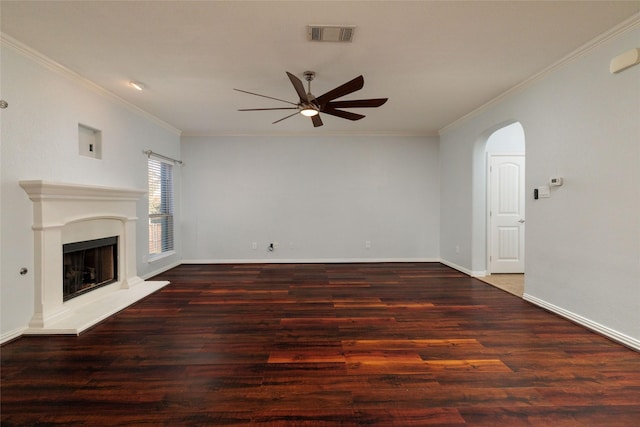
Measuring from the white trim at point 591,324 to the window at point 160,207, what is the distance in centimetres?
566

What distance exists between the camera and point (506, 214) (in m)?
5.00

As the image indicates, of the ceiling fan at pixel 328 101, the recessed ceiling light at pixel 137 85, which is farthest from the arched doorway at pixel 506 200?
the recessed ceiling light at pixel 137 85

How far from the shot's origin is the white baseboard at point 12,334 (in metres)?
2.50

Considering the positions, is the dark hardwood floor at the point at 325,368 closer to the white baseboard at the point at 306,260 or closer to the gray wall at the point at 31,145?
the gray wall at the point at 31,145

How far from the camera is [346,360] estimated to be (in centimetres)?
223

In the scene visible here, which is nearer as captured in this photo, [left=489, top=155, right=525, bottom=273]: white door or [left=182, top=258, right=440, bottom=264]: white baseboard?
[left=489, top=155, right=525, bottom=273]: white door

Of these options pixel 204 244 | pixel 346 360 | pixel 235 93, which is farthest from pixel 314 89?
pixel 204 244

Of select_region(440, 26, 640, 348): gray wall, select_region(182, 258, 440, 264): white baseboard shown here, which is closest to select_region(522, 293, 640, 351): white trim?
select_region(440, 26, 640, 348): gray wall

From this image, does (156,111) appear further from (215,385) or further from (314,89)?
(215,385)

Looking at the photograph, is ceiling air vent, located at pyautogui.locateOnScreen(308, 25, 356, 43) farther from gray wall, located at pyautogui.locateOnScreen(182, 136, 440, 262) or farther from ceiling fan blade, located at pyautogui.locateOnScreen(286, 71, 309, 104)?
gray wall, located at pyautogui.locateOnScreen(182, 136, 440, 262)

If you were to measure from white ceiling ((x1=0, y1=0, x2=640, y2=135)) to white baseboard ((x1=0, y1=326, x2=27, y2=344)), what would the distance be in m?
2.56

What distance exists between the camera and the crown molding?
2575mm

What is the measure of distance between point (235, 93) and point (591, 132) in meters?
3.90

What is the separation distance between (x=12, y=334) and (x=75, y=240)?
42.1 inches
